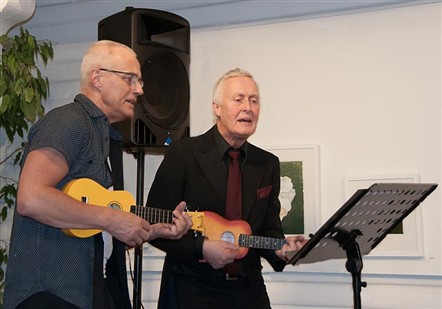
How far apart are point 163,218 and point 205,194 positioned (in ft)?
1.04

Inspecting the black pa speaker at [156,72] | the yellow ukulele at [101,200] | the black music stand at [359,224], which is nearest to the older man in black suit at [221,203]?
the yellow ukulele at [101,200]

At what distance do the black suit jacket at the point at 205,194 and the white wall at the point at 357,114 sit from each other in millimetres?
846

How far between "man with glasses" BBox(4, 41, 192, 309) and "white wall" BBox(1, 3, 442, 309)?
169 cm

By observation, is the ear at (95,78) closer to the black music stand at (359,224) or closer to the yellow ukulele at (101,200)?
the yellow ukulele at (101,200)

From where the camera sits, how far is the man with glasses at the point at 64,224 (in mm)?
2248

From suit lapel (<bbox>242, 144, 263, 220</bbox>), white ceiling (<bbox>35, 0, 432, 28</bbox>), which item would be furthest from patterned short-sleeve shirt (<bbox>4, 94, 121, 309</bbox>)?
white ceiling (<bbox>35, 0, 432, 28</bbox>)

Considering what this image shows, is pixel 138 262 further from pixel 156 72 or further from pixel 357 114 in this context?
pixel 357 114

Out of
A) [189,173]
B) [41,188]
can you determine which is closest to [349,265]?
[189,173]

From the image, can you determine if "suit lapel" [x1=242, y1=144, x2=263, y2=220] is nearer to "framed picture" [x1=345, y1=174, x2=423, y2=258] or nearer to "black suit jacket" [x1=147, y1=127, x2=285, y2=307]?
"black suit jacket" [x1=147, y1=127, x2=285, y2=307]

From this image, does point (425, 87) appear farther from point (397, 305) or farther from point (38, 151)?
point (38, 151)

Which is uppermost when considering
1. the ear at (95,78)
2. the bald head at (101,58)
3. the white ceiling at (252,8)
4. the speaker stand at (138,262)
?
the white ceiling at (252,8)

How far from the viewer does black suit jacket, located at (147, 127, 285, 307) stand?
9.67 feet

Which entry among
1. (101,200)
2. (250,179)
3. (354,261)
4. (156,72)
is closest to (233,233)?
(250,179)

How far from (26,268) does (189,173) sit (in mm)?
987
